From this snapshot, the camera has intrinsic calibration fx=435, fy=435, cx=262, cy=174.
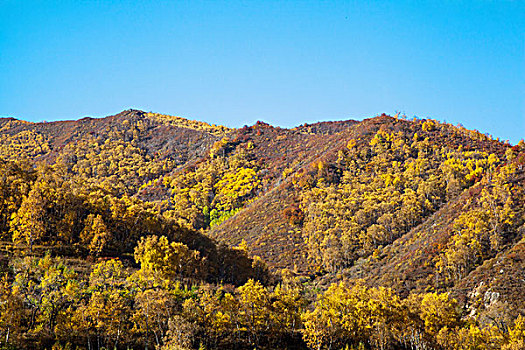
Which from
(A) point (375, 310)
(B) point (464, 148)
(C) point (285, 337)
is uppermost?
(B) point (464, 148)

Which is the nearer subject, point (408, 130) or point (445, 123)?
point (408, 130)

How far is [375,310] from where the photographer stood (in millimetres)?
53344

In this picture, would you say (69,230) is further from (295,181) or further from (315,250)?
(295,181)

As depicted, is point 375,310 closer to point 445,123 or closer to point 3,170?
point 3,170

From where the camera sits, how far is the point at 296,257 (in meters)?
114

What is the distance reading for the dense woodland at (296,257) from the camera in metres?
49.4

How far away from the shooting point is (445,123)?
7131 inches

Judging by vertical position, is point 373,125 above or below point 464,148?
above

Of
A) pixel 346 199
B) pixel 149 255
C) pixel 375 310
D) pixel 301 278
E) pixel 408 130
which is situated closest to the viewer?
pixel 375 310

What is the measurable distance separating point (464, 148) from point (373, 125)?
3886 centimetres

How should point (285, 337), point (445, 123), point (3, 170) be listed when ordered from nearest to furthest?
point (285, 337), point (3, 170), point (445, 123)

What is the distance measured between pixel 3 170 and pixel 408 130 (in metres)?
135

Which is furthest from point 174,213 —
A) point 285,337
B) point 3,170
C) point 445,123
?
point 445,123

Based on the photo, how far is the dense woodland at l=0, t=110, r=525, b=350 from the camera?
4938 centimetres
